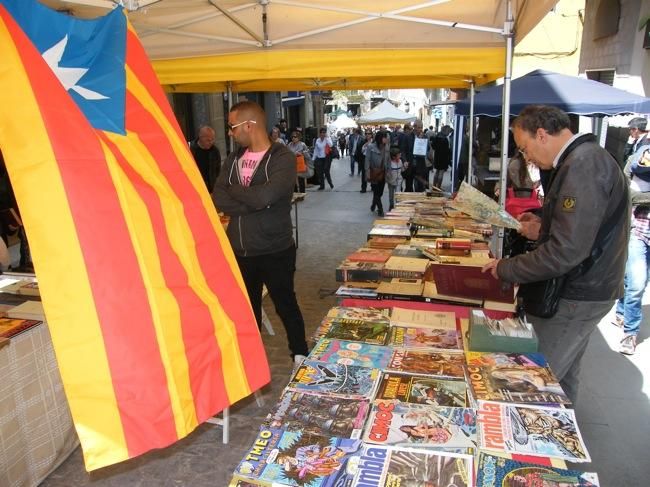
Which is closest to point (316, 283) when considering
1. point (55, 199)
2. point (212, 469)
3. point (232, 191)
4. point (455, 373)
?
point (232, 191)

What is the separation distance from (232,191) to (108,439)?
6.80 ft

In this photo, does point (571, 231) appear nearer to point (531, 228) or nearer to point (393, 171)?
point (531, 228)

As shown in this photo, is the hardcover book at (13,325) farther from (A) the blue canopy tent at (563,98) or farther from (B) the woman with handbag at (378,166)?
(B) the woman with handbag at (378,166)

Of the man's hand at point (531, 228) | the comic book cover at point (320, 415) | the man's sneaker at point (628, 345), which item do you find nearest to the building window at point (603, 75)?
the man's sneaker at point (628, 345)

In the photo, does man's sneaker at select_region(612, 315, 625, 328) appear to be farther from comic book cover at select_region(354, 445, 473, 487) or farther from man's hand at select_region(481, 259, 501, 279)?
comic book cover at select_region(354, 445, 473, 487)

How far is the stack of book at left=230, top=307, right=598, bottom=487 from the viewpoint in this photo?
1531mm

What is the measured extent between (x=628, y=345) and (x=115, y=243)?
4.22 meters

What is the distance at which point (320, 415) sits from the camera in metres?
1.84

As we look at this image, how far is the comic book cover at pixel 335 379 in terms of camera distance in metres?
2.00

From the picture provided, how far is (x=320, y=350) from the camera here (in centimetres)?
235

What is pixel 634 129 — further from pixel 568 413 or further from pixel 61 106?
pixel 61 106

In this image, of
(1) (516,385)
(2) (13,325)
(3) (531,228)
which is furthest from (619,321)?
(2) (13,325)

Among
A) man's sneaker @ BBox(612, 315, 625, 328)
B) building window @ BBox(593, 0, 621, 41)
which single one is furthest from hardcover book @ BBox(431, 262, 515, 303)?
building window @ BBox(593, 0, 621, 41)

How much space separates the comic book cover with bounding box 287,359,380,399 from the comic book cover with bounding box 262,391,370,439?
0.04 meters
